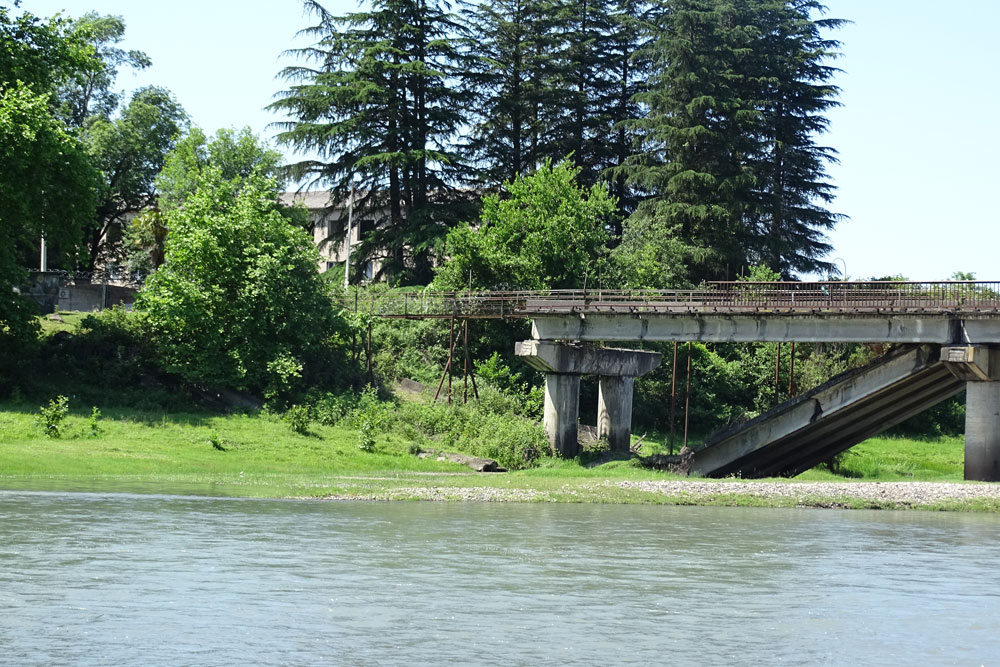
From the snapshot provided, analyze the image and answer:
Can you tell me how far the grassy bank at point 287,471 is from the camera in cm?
3734

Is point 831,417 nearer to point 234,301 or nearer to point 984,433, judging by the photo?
point 984,433

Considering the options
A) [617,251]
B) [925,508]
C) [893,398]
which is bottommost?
[925,508]

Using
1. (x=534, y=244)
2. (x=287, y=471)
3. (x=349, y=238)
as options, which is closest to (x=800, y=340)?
(x=534, y=244)

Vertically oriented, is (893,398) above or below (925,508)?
above

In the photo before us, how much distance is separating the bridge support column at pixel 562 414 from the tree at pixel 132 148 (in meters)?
35.2

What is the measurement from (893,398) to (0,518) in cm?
3795

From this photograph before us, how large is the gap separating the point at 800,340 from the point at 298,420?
2113 cm

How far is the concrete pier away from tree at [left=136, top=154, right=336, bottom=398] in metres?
10.4

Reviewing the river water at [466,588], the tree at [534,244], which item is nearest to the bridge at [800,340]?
the tree at [534,244]

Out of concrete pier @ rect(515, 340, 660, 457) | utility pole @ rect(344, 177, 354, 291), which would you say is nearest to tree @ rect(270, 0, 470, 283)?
utility pole @ rect(344, 177, 354, 291)

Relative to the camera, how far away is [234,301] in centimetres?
5353

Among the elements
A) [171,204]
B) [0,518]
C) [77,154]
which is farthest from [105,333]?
[0,518]

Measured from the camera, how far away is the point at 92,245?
80.7m

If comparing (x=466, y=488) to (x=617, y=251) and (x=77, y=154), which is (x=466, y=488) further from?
(x=617, y=251)
